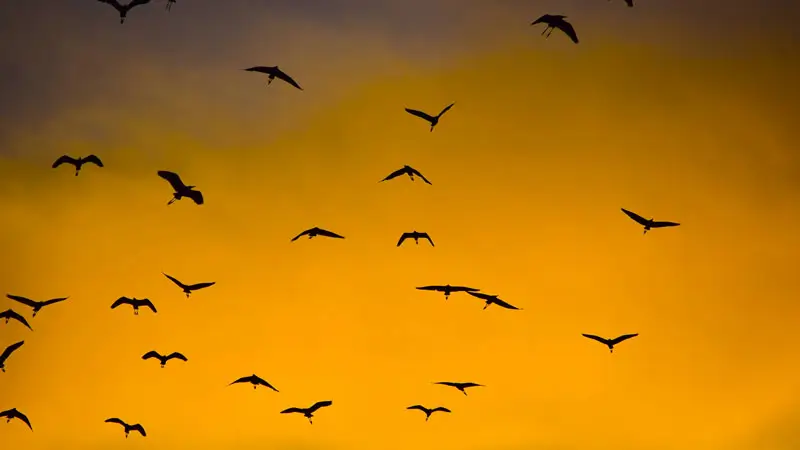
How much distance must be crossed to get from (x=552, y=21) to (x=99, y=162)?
37.7 meters

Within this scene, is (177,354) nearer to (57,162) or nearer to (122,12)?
(57,162)

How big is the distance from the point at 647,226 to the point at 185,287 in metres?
36.9

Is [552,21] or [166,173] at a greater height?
[552,21]

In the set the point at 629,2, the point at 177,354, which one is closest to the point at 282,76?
the point at 629,2

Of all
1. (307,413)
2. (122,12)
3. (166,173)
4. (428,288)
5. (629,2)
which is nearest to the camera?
(629,2)

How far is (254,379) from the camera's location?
10656 centimetres

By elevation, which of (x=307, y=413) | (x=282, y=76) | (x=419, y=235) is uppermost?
(x=282, y=76)

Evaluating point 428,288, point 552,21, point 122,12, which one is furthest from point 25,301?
point 552,21

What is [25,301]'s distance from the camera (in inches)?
4139

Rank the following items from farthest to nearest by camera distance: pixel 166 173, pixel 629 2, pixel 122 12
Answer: pixel 122 12, pixel 166 173, pixel 629 2

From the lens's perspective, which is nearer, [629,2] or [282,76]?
[629,2]

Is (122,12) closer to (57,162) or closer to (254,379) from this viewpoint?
(57,162)

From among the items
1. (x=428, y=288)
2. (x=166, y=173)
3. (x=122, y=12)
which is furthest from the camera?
(x=428, y=288)

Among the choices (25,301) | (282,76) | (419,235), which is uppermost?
(282,76)
